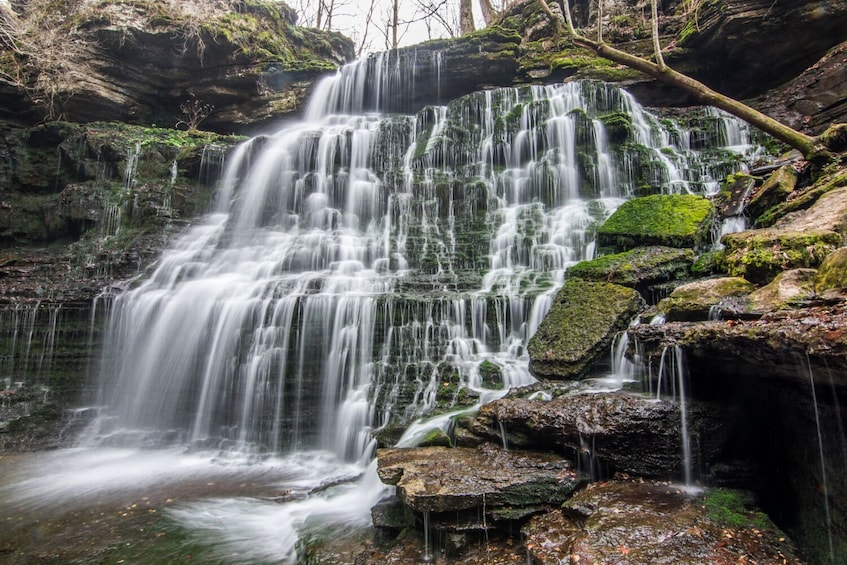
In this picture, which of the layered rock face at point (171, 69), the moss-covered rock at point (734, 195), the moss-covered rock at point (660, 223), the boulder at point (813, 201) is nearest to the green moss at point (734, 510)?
the boulder at point (813, 201)

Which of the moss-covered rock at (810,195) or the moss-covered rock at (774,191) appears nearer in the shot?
the moss-covered rock at (810,195)

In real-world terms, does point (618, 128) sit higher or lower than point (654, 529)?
higher

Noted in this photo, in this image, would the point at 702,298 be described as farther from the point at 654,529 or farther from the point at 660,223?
the point at 660,223

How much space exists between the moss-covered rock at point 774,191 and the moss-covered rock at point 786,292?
4.31m

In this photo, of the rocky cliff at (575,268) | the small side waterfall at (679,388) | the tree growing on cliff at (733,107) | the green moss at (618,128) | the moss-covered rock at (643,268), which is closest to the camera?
the rocky cliff at (575,268)

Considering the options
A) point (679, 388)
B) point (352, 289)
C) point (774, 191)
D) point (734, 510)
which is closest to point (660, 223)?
point (774, 191)

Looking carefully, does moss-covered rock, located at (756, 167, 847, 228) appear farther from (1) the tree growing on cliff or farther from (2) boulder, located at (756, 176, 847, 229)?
(1) the tree growing on cliff

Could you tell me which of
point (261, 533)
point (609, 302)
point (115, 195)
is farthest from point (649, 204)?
point (115, 195)

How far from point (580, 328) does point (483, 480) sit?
316 centimetres

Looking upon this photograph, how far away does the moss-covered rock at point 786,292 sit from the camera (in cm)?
397

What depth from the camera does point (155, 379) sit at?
9.09 meters

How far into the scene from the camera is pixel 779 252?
16.8 ft

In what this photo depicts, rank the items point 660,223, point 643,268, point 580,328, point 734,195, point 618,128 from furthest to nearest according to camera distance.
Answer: point 618,128 < point 734,195 < point 660,223 < point 643,268 < point 580,328

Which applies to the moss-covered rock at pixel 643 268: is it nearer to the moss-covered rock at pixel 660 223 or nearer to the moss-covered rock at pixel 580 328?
the moss-covered rock at pixel 580 328
